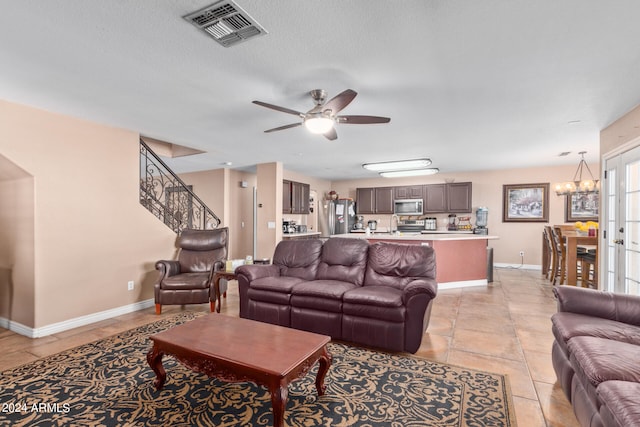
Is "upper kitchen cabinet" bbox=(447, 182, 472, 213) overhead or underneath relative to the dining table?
overhead

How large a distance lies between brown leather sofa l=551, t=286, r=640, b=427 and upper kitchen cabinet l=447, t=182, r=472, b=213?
555cm

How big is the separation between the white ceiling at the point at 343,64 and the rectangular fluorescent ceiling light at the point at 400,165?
1.76 meters

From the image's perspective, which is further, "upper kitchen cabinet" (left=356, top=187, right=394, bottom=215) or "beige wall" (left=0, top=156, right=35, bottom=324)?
"upper kitchen cabinet" (left=356, top=187, right=394, bottom=215)

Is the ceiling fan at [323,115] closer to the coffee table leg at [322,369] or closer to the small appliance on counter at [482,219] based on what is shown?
the coffee table leg at [322,369]

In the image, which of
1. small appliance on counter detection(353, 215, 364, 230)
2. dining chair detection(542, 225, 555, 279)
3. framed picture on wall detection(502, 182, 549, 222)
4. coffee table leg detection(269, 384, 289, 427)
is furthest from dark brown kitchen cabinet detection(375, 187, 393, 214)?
coffee table leg detection(269, 384, 289, 427)

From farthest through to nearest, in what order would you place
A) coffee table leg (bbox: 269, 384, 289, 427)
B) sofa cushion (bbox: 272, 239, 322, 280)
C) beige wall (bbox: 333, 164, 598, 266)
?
beige wall (bbox: 333, 164, 598, 266), sofa cushion (bbox: 272, 239, 322, 280), coffee table leg (bbox: 269, 384, 289, 427)

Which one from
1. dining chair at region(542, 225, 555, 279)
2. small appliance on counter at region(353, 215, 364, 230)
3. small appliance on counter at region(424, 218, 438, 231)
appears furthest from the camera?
small appliance on counter at region(353, 215, 364, 230)

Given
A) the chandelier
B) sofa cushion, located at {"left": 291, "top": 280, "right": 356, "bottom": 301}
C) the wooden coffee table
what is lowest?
the wooden coffee table

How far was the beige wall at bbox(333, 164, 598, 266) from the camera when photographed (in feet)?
23.2

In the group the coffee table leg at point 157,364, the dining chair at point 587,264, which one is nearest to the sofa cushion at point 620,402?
the coffee table leg at point 157,364

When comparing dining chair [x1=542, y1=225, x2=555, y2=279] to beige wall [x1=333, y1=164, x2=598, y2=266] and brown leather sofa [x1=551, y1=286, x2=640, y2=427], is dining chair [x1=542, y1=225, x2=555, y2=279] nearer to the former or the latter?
beige wall [x1=333, y1=164, x2=598, y2=266]

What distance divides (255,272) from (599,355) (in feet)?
9.96

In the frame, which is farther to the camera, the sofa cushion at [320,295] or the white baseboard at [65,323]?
the white baseboard at [65,323]

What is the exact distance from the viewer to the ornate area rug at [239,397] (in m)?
1.92
